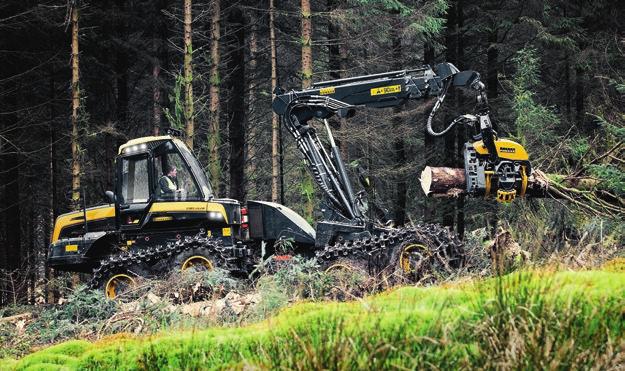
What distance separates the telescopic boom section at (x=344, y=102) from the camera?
1154 cm

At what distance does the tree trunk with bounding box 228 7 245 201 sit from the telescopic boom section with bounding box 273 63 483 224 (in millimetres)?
10673

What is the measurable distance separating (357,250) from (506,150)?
2709 mm

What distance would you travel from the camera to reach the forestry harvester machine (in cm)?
1076

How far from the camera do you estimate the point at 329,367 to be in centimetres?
376

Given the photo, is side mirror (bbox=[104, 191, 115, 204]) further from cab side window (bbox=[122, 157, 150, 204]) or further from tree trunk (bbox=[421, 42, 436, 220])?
tree trunk (bbox=[421, 42, 436, 220])

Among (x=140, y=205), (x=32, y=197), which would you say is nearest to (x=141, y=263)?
(x=140, y=205)

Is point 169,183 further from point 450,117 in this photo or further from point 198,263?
point 450,117

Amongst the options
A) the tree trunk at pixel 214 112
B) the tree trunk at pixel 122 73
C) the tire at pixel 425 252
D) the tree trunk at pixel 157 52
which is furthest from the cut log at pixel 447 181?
the tree trunk at pixel 122 73

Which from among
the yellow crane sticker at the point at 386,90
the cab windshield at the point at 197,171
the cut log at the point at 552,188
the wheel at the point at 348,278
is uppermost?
the yellow crane sticker at the point at 386,90

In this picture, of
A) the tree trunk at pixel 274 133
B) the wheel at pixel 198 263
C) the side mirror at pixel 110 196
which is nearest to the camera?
the wheel at pixel 198 263

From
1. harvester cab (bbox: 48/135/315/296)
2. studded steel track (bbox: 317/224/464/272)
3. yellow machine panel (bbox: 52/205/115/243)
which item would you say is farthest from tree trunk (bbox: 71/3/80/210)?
studded steel track (bbox: 317/224/464/272)

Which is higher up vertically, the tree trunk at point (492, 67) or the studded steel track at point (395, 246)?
the tree trunk at point (492, 67)

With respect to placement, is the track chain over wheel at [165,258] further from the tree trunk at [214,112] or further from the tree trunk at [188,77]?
the tree trunk at [214,112]

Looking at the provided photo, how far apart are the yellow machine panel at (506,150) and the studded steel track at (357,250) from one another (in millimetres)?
1323
